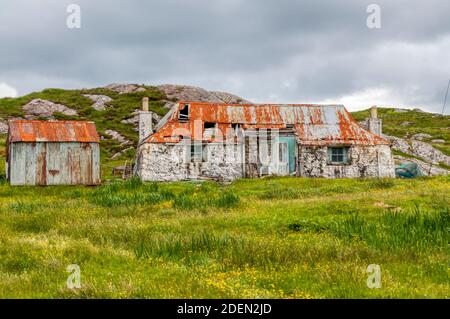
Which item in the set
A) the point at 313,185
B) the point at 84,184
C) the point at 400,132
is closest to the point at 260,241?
the point at 313,185

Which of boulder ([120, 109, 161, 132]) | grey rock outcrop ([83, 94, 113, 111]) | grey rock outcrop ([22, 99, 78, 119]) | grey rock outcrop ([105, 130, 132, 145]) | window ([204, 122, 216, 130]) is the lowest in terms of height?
window ([204, 122, 216, 130])

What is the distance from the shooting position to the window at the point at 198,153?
34.3 meters

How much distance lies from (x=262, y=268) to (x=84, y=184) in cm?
2368

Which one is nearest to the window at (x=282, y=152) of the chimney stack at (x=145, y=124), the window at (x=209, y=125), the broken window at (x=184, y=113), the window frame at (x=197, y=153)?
the window at (x=209, y=125)

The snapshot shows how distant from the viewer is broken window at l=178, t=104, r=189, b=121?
36.0 metres

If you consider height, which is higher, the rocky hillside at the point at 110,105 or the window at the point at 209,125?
the rocky hillside at the point at 110,105

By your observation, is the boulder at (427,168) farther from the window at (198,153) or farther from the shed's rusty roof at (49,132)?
the shed's rusty roof at (49,132)

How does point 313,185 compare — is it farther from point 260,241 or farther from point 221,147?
point 260,241

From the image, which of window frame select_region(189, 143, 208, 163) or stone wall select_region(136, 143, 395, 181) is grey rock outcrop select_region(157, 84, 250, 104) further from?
stone wall select_region(136, 143, 395, 181)

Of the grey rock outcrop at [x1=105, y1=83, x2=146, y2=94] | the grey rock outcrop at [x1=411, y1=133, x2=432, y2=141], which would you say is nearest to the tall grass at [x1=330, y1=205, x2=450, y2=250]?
the grey rock outcrop at [x1=411, y1=133, x2=432, y2=141]

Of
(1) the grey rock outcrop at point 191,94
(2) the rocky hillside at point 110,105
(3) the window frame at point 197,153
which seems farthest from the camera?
(1) the grey rock outcrop at point 191,94

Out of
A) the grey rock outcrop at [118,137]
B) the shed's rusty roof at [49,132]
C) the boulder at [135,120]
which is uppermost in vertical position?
the boulder at [135,120]

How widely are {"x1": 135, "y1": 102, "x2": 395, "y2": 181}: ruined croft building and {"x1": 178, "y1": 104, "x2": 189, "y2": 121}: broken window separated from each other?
70mm

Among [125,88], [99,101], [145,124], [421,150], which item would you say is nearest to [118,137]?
[99,101]
